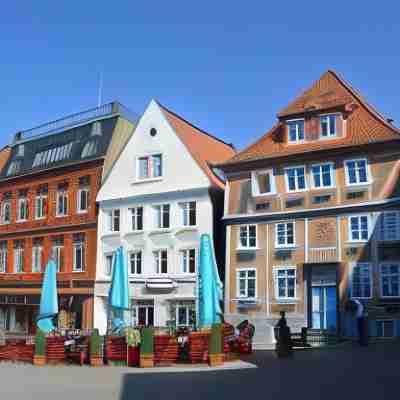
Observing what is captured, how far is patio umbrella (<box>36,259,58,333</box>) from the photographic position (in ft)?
86.6

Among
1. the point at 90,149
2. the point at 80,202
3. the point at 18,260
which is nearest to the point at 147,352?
the point at 80,202

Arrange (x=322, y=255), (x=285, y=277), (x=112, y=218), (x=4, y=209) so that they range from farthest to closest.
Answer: (x=4, y=209) < (x=112, y=218) < (x=285, y=277) < (x=322, y=255)

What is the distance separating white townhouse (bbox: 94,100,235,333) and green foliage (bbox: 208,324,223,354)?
1312cm

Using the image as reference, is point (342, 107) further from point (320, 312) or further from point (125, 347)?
point (125, 347)

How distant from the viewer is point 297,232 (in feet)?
98.2

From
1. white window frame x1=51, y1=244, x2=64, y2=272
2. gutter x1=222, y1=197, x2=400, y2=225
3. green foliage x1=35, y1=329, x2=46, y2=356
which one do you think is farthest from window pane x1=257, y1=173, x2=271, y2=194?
white window frame x1=51, y1=244, x2=64, y2=272

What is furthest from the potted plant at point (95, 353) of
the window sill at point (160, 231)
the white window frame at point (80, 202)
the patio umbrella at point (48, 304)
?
the white window frame at point (80, 202)

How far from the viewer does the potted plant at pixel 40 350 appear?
22.0 metres

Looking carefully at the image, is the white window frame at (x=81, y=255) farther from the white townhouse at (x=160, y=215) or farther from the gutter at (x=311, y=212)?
the gutter at (x=311, y=212)

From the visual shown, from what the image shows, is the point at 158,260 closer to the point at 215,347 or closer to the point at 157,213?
the point at 157,213

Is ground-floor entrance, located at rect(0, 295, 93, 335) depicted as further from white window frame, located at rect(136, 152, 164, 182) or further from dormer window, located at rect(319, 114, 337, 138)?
dormer window, located at rect(319, 114, 337, 138)

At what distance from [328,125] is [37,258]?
2048 centimetres

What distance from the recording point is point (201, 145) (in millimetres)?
37000

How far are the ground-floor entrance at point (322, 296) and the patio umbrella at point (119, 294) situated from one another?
343 inches
